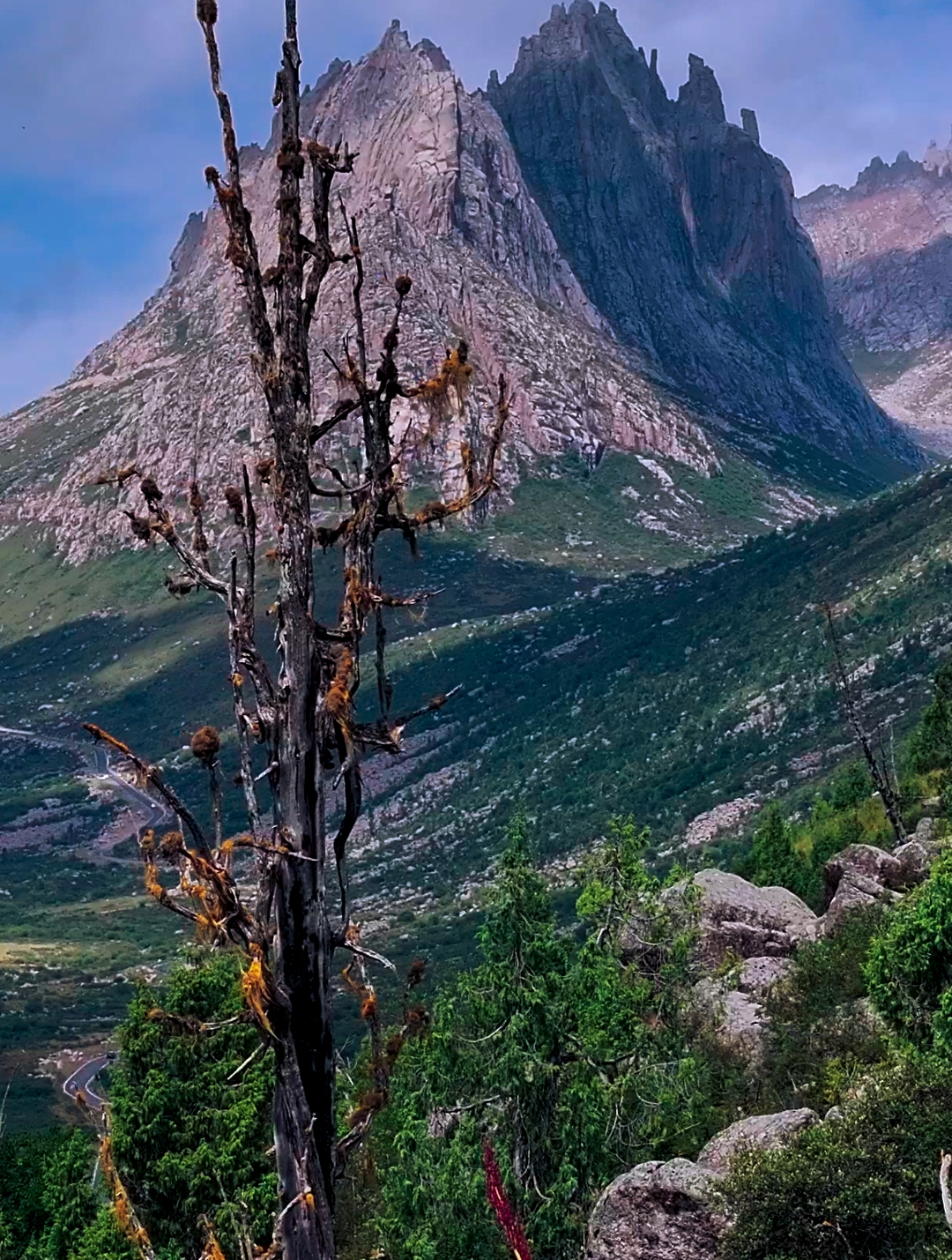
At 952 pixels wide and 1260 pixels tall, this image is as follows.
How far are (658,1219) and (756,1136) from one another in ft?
6.90

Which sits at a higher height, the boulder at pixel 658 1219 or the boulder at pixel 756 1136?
the boulder at pixel 658 1219

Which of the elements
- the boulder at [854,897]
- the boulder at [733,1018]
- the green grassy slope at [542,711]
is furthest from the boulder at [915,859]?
the green grassy slope at [542,711]

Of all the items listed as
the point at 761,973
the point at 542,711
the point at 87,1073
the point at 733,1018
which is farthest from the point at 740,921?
the point at 542,711

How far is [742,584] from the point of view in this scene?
126125 millimetres

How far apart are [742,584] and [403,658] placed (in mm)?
40950

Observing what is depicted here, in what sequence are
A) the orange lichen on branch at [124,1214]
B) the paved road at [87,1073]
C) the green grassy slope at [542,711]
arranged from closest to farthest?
the orange lichen on branch at [124,1214] < the paved road at [87,1073] < the green grassy slope at [542,711]

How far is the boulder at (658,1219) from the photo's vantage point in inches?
549

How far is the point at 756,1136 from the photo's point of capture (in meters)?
15.6

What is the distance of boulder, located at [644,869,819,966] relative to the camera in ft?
94.0

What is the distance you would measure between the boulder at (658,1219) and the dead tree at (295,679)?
832 centimetres

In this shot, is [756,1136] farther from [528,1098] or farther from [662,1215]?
[528,1098]

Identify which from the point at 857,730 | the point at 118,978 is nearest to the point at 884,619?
the point at 857,730

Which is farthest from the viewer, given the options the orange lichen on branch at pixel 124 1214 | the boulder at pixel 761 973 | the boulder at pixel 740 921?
the boulder at pixel 740 921

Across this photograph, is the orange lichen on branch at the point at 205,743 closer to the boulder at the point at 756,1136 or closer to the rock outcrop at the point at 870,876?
the boulder at the point at 756,1136
